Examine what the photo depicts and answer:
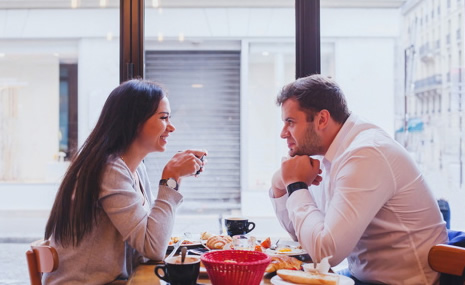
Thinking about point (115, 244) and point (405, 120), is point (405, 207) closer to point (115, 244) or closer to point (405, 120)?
point (115, 244)

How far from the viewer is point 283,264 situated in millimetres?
1454

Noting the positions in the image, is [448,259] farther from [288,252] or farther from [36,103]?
[36,103]

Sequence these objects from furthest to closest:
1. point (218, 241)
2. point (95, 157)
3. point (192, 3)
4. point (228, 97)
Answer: point (228, 97) < point (192, 3) < point (218, 241) < point (95, 157)

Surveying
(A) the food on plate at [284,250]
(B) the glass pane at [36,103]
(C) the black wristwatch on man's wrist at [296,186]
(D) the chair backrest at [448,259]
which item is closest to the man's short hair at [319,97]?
(C) the black wristwatch on man's wrist at [296,186]

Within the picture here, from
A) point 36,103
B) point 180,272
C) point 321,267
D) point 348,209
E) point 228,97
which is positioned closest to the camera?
point 180,272

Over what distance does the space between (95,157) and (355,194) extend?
90 cm

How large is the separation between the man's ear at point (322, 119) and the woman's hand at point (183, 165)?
1.61ft

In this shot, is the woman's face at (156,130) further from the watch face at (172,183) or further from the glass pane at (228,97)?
the glass pane at (228,97)

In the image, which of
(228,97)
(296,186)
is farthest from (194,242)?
(228,97)

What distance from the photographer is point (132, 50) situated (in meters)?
2.51

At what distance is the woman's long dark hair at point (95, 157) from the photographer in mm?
1568

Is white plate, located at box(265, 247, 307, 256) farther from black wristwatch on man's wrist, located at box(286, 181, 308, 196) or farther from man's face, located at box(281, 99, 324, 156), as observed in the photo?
man's face, located at box(281, 99, 324, 156)

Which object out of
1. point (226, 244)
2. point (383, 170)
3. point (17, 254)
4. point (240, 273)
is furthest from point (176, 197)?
point (17, 254)

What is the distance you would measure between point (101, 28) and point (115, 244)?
2.35m
